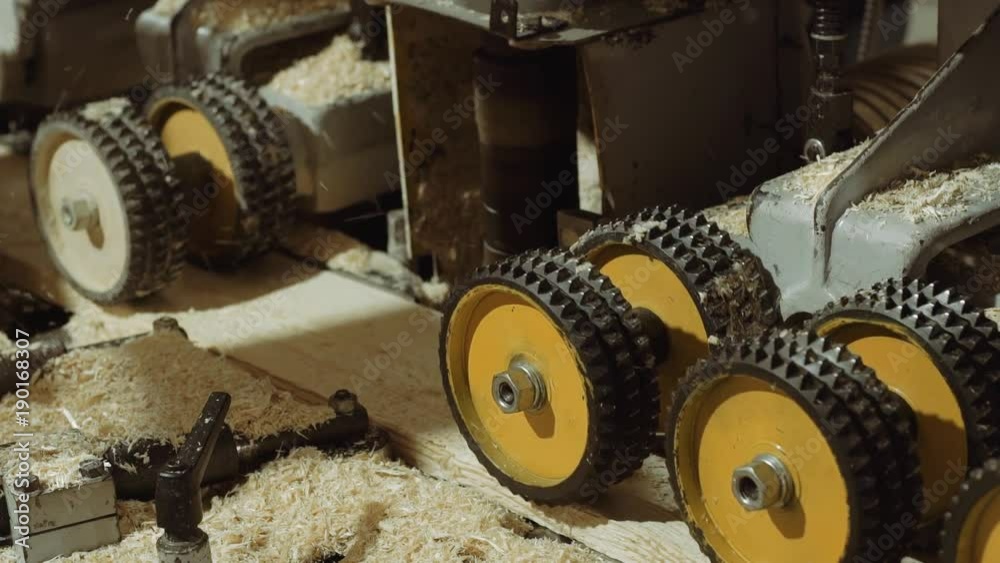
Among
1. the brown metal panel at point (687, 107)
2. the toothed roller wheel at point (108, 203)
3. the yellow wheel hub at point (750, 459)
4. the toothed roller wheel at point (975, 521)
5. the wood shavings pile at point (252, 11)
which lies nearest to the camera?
the toothed roller wheel at point (975, 521)

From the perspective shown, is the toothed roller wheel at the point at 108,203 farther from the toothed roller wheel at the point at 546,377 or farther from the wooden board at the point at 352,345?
the toothed roller wheel at the point at 546,377

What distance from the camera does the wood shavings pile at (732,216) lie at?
2268 millimetres

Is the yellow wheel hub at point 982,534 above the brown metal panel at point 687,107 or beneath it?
beneath

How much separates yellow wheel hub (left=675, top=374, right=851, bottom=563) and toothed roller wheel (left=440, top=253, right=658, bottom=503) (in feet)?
0.38

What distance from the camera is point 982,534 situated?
1.69 metres

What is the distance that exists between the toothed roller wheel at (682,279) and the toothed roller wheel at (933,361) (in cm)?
18

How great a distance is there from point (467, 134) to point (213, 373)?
2.46 ft

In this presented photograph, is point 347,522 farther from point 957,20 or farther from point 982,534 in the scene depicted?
point 957,20

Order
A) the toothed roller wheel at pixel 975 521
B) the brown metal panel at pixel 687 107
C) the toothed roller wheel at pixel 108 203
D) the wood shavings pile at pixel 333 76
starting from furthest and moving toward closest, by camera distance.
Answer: the wood shavings pile at pixel 333 76 → the toothed roller wheel at pixel 108 203 → the brown metal panel at pixel 687 107 → the toothed roller wheel at pixel 975 521

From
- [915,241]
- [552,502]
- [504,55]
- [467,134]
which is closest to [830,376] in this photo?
[915,241]
